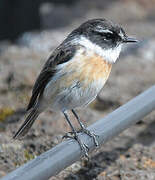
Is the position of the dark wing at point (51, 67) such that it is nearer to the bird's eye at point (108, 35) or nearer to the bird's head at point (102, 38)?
the bird's head at point (102, 38)

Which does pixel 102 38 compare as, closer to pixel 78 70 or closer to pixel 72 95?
pixel 78 70

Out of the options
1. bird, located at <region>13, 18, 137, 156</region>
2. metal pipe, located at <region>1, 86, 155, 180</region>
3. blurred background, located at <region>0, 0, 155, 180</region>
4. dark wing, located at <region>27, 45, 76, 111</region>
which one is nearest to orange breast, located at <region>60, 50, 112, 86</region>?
bird, located at <region>13, 18, 137, 156</region>

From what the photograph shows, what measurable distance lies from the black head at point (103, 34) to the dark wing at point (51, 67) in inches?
8.7

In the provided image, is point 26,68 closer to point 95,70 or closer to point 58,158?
point 95,70

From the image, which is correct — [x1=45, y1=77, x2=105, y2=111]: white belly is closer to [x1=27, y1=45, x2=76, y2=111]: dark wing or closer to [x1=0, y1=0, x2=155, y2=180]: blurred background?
[x1=27, y1=45, x2=76, y2=111]: dark wing

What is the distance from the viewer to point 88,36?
486 cm

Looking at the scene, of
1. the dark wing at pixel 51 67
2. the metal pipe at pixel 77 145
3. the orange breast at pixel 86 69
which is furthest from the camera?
the dark wing at pixel 51 67

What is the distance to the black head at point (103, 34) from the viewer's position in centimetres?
483

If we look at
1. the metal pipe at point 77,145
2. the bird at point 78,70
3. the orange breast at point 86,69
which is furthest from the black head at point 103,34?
the metal pipe at point 77,145

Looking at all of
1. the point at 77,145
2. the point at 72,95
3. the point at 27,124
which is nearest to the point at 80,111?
the point at 27,124

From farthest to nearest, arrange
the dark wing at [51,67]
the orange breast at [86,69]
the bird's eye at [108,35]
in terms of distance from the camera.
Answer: the bird's eye at [108,35]
the dark wing at [51,67]
the orange breast at [86,69]

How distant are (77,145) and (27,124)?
1.19m

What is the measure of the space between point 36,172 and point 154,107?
4.85 feet

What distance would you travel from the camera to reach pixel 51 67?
484 cm
